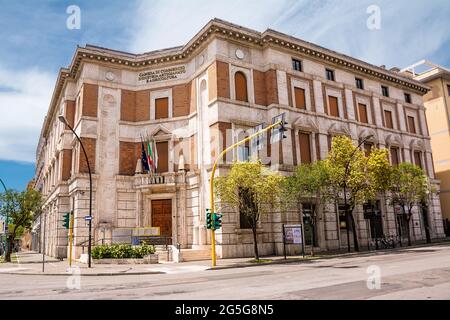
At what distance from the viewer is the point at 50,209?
38938 millimetres

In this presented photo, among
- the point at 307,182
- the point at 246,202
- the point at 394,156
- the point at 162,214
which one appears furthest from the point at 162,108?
the point at 394,156

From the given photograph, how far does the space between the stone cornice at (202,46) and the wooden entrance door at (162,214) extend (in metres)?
11.9

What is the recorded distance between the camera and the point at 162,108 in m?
31.8

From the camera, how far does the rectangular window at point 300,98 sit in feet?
102

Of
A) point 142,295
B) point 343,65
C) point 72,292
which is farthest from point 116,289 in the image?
point 343,65

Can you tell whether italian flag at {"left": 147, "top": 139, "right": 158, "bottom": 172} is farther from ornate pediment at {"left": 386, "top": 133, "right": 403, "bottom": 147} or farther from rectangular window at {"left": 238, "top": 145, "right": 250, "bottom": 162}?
ornate pediment at {"left": 386, "top": 133, "right": 403, "bottom": 147}

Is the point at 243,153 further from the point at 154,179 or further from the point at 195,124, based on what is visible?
the point at 154,179

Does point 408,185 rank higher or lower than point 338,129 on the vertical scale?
lower

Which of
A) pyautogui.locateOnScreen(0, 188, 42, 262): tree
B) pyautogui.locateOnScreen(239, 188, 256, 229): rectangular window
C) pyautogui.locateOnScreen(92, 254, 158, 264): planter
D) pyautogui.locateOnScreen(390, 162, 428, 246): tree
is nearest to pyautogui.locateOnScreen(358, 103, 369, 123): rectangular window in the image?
pyautogui.locateOnScreen(390, 162, 428, 246): tree

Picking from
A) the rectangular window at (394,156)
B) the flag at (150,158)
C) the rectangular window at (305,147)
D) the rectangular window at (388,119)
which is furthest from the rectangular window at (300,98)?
the rectangular window at (394,156)

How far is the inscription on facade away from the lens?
32.0 meters

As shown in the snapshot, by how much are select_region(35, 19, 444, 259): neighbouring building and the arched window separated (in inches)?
3.5

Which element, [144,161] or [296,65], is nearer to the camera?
[144,161]

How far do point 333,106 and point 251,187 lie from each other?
52.2ft
